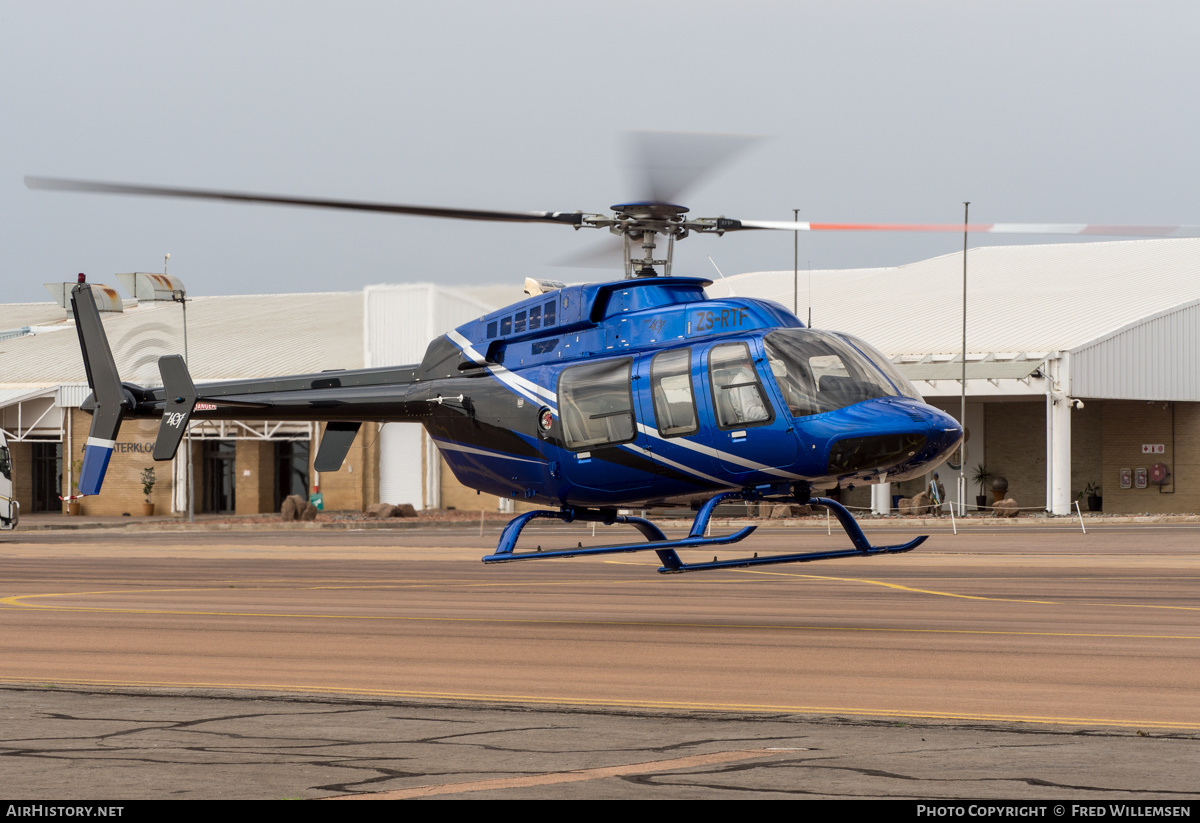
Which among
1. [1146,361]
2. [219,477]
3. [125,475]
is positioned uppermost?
[1146,361]

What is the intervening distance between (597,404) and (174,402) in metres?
6.99

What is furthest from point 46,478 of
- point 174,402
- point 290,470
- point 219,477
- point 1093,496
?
point 174,402

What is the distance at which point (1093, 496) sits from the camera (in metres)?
55.4

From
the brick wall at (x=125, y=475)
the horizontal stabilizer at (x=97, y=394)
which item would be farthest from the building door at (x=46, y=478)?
the horizontal stabilizer at (x=97, y=394)

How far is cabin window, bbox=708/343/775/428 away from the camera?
551 inches

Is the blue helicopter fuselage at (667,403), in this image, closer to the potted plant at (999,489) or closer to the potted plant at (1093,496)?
the potted plant at (999,489)

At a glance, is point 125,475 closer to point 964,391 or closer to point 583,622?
point 964,391

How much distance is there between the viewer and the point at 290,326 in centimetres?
6888

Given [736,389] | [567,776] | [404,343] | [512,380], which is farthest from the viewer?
[404,343]

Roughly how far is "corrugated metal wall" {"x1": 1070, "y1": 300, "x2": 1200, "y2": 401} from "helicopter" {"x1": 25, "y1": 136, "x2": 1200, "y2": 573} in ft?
115

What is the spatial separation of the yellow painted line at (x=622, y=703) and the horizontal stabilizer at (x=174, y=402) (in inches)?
306

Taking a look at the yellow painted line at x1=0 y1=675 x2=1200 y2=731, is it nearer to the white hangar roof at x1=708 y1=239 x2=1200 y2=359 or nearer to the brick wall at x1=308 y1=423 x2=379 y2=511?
the white hangar roof at x1=708 y1=239 x2=1200 y2=359

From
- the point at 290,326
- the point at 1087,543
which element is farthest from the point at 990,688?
the point at 290,326
